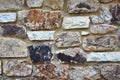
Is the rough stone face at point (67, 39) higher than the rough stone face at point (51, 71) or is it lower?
higher

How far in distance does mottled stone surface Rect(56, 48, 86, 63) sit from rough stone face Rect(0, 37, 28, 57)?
269 mm

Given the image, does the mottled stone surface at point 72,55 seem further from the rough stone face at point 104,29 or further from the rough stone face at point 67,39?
the rough stone face at point 104,29

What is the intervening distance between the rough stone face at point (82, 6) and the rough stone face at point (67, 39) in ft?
0.58

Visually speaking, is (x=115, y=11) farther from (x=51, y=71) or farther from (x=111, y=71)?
(x=51, y=71)

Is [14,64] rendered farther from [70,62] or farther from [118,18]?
[118,18]

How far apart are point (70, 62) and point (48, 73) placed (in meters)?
0.19

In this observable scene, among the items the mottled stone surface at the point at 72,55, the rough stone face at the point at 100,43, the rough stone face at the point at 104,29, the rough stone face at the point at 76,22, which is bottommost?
the mottled stone surface at the point at 72,55

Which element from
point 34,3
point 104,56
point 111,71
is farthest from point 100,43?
point 34,3

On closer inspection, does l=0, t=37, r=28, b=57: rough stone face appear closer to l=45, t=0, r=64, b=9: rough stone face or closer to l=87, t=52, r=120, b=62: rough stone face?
l=45, t=0, r=64, b=9: rough stone face

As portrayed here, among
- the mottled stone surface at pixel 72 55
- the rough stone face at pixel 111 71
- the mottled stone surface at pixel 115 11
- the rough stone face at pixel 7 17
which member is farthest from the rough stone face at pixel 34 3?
the rough stone face at pixel 111 71

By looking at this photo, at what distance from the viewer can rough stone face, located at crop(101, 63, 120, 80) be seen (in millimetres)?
2111

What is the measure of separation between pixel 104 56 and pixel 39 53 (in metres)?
0.49

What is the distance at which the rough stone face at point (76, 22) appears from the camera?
2.13m

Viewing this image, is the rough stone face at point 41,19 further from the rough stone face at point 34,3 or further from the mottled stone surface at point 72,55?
the mottled stone surface at point 72,55
